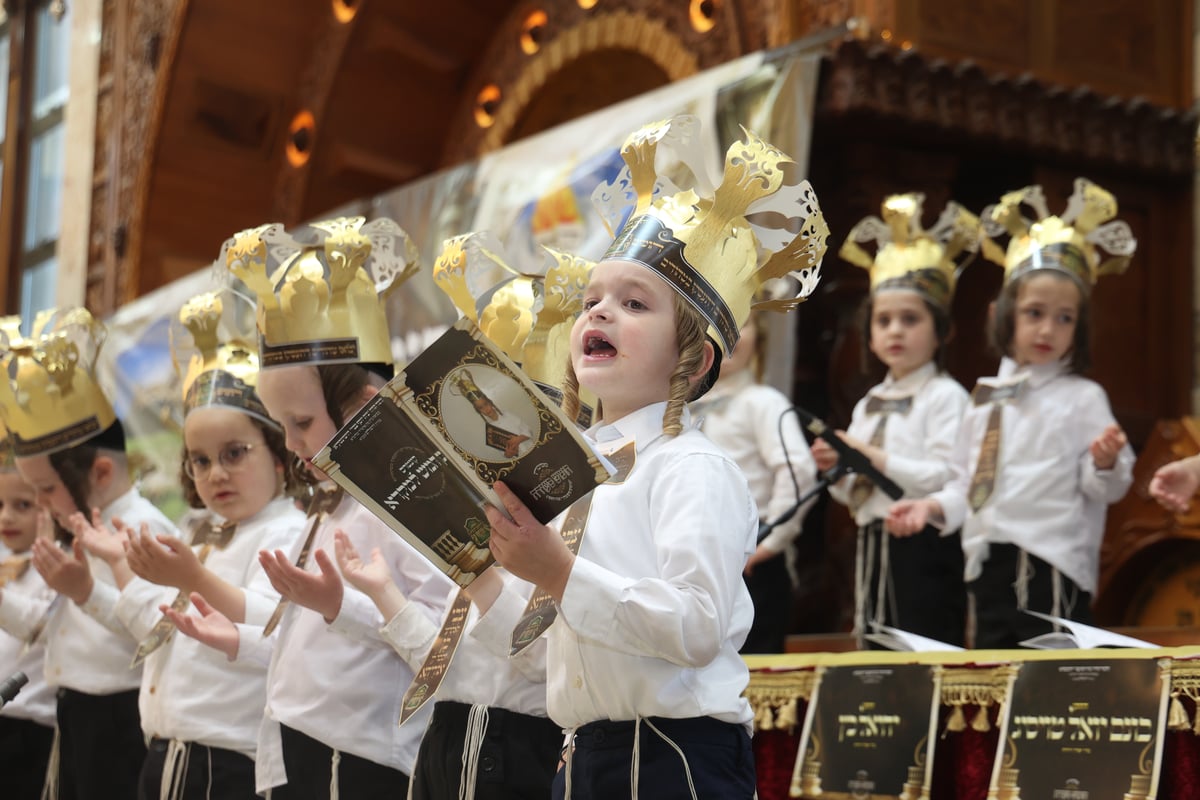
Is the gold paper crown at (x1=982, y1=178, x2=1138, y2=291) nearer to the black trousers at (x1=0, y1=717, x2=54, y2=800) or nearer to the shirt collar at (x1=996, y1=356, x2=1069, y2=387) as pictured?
the shirt collar at (x1=996, y1=356, x2=1069, y2=387)

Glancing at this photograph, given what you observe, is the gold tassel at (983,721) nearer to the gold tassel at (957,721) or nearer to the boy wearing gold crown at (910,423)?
the gold tassel at (957,721)

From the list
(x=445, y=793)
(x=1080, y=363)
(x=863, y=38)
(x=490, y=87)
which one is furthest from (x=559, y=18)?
(x=445, y=793)

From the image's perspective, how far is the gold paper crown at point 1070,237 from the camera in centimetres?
402

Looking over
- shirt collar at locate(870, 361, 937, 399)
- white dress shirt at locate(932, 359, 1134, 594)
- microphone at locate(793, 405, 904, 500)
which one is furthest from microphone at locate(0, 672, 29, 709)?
shirt collar at locate(870, 361, 937, 399)

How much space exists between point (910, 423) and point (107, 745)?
2.33m

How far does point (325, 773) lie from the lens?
2.81 meters

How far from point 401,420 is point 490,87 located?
7231mm

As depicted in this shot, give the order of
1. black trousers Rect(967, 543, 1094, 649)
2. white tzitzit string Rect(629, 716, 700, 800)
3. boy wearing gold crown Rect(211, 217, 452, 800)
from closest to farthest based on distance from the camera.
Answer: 1. white tzitzit string Rect(629, 716, 700, 800)
2. boy wearing gold crown Rect(211, 217, 452, 800)
3. black trousers Rect(967, 543, 1094, 649)

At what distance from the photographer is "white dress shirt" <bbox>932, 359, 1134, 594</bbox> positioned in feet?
12.4

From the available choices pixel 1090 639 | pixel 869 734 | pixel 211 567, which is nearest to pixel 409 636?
pixel 211 567

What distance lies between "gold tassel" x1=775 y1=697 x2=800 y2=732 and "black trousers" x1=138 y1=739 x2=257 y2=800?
1161 millimetres

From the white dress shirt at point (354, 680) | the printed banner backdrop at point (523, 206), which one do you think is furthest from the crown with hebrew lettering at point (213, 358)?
the white dress shirt at point (354, 680)

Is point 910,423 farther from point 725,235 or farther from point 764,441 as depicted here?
point 725,235

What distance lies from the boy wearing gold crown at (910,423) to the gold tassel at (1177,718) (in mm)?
1476
